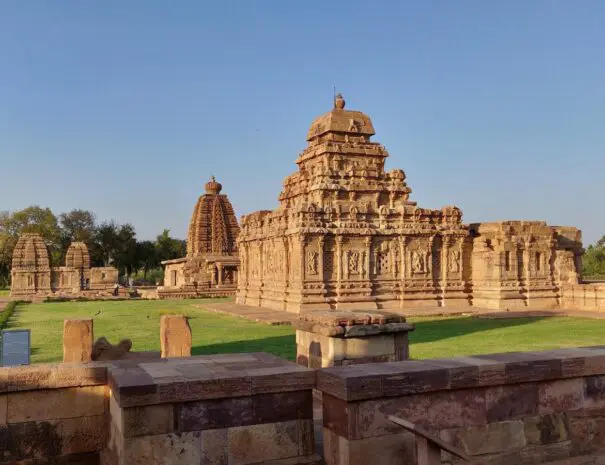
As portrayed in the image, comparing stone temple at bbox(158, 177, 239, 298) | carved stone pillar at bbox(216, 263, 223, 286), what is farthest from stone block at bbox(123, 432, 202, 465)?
carved stone pillar at bbox(216, 263, 223, 286)

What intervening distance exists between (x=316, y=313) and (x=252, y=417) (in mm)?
3340

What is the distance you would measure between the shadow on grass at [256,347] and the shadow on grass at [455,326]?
2.95m

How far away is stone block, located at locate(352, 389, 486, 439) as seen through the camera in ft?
14.2

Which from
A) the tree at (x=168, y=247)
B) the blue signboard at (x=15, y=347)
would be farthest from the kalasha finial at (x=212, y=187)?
the blue signboard at (x=15, y=347)

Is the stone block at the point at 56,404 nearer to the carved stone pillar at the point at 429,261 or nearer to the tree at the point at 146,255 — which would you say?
the carved stone pillar at the point at 429,261

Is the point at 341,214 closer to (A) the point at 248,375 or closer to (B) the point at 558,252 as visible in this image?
(B) the point at 558,252

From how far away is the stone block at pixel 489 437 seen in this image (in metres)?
4.61

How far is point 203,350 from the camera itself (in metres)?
12.9

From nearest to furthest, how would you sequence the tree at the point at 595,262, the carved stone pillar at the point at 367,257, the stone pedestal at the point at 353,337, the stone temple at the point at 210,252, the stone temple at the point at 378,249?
the stone pedestal at the point at 353,337, the stone temple at the point at 378,249, the carved stone pillar at the point at 367,257, the stone temple at the point at 210,252, the tree at the point at 595,262

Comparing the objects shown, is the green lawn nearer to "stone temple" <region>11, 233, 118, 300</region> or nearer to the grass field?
the grass field

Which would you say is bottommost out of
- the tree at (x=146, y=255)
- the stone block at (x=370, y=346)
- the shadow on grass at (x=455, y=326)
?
the shadow on grass at (x=455, y=326)

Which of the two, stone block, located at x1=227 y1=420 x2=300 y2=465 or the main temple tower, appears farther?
the main temple tower

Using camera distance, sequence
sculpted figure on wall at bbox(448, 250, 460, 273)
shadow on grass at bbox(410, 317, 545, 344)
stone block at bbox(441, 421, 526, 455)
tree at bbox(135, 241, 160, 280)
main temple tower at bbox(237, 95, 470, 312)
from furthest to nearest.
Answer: tree at bbox(135, 241, 160, 280) → sculpted figure on wall at bbox(448, 250, 460, 273) → main temple tower at bbox(237, 95, 470, 312) → shadow on grass at bbox(410, 317, 545, 344) → stone block at bbox(441, 421, 526, 455)

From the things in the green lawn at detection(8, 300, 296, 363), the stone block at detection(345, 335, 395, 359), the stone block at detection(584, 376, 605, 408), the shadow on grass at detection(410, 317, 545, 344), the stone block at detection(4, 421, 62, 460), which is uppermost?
the stone block at detection(345, 335, 395, 359)
